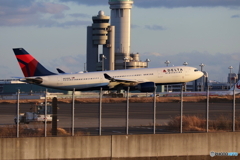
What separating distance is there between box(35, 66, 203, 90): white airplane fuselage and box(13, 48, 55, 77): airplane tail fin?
1.16m

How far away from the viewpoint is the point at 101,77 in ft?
217

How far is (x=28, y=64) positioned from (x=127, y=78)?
1278cm

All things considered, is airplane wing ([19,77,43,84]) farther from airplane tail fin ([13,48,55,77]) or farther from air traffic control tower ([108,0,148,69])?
air traffic control tower ([108,0,148,69])

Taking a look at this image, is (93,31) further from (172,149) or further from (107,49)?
(172,149)

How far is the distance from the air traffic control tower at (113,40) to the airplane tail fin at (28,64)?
70.9 metres

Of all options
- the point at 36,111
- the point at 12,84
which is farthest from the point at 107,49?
the point at 36,111

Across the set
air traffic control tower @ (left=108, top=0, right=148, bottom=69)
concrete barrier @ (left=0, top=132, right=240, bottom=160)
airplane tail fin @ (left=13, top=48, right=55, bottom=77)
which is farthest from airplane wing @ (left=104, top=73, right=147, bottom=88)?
air traffic control tower @ (left=108, top=0, right=148, bottom=69)

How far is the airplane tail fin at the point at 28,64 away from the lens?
65188 millimetres

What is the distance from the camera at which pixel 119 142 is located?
66.5ft

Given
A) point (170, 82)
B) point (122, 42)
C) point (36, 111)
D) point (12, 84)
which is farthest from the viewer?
point (122, 42)

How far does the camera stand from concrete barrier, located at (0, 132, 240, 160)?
19102mm

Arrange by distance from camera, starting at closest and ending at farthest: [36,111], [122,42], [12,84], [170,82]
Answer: [36,111] → [170,82] → [12,84] → [122,42]

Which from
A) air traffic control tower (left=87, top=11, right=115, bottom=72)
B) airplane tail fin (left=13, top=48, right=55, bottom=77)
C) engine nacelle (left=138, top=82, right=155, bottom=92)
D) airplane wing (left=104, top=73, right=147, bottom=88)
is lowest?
engine nacelle (left=138, top=82, right=155, bottom=92)

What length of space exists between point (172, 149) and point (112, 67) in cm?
12032
